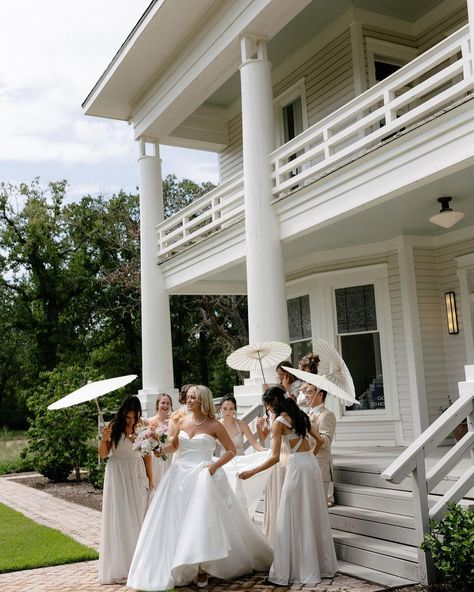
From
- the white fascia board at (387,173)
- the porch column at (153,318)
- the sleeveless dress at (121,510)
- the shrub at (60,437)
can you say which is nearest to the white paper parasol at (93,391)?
the sleeveless dress at (121,510)

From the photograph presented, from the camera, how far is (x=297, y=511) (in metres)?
6.89

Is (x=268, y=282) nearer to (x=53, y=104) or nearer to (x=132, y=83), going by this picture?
(x=132, y=83)

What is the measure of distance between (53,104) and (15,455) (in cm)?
3952

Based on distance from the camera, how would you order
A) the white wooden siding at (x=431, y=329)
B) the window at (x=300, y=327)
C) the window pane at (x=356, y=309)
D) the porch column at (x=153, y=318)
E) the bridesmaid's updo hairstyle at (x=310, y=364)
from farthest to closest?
the porch column at (x=153, y=318)
the window at (x=300, y=327)
the window pane at (x=356, y=309)
the white wooden siding at (x=431, y=329)
the bridesmaid's updo hairstyle at (x=310, y=364)

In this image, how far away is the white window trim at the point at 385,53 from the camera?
38.9ft

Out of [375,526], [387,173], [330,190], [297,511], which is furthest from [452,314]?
[297,511]

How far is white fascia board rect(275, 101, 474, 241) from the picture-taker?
7.45 meters

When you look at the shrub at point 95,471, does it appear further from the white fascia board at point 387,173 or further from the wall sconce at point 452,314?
the wall sconce at point 452,314

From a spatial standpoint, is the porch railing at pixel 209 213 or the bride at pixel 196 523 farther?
the porch railing at pixel 209 213

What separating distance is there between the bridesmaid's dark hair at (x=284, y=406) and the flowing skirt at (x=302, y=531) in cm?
32

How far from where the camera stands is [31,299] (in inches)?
1556

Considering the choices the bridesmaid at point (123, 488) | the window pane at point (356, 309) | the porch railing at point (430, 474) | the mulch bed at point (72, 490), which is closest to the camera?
the porch railing at point (430, 474)

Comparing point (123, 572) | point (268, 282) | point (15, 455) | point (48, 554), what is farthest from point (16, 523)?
point (15, 455)

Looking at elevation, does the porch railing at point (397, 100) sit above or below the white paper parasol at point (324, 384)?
above
